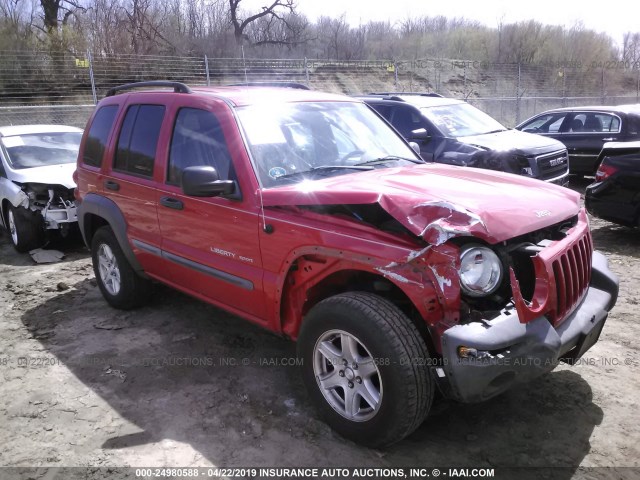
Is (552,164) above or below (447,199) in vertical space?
below

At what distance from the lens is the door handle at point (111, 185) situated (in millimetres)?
4611

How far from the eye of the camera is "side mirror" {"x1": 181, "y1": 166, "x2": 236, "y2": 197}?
319 cm

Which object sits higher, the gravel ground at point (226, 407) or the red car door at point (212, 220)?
the red car door at point (212, 220)

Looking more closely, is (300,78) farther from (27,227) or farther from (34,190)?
(27,227)

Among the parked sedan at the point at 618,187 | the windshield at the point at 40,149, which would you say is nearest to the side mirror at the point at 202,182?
the parked sedan at the point at 618,187

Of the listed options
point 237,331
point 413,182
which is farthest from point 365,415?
point 237,331

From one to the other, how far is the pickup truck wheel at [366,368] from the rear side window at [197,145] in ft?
4.03

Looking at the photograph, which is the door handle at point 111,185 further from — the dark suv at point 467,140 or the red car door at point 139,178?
the dark suv at point 467,140

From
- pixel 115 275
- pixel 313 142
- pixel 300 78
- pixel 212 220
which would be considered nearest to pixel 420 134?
pixel 313 142

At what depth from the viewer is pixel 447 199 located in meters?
2.86

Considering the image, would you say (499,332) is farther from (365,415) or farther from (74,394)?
(74,394)

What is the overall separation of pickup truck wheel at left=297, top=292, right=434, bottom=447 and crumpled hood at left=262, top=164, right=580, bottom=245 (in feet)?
1.66

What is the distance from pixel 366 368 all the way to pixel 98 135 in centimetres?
364

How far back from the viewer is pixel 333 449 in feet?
9.70
